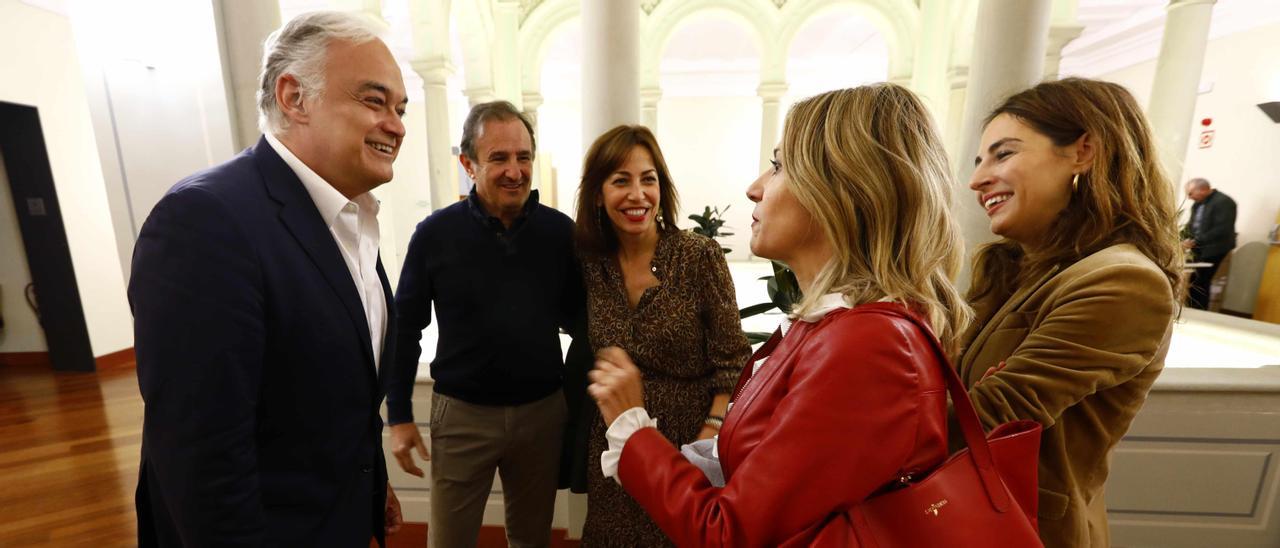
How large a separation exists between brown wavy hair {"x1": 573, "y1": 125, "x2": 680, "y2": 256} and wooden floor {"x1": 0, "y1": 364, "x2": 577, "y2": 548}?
162 cm

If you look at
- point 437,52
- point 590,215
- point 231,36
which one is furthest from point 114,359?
point 590,215

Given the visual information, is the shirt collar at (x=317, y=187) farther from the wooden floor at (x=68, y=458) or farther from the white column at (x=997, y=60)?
the wooden floor at (x=68, y=458)

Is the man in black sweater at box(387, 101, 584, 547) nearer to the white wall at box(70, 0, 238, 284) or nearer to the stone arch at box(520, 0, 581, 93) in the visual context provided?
the white wall at box(70, 0, 238, 284)

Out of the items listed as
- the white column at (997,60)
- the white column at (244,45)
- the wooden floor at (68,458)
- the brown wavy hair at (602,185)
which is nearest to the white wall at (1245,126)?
the white column at (997,60)

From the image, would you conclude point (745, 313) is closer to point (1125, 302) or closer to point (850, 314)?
point (1125, 302)

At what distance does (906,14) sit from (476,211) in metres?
7.99

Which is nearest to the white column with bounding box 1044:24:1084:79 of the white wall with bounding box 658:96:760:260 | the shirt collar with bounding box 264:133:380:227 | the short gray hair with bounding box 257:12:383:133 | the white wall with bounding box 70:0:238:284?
the short gray hair with bounding box 257:12:383:133

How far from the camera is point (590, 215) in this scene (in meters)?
1.68

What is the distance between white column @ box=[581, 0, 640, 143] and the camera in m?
2.45

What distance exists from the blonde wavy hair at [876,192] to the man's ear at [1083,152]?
54 centimetres

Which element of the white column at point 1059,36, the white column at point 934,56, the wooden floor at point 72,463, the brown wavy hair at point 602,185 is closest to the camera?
the brown wavy hair at point 602,185

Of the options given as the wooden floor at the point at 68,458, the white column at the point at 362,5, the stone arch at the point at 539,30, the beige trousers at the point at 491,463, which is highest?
the stone arch at the point at 539,30

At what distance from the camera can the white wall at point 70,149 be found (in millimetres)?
4496

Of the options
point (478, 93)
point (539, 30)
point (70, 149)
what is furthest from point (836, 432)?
point (539, 30)
